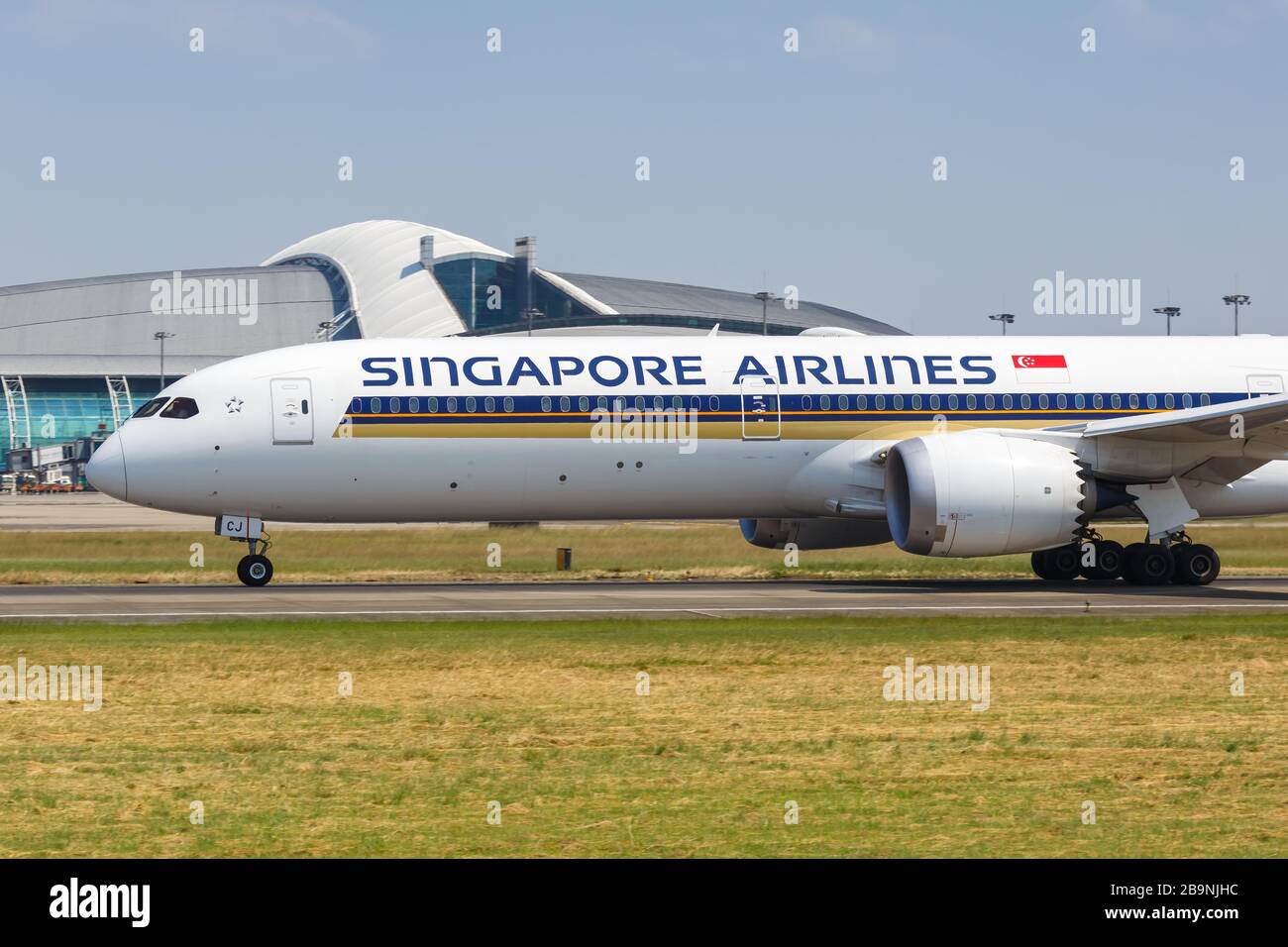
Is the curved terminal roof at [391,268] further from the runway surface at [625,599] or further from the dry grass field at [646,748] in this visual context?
the dry grass field at [646,748]

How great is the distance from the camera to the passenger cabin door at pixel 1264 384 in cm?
3206

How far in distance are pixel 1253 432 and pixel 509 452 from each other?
13.9 metres

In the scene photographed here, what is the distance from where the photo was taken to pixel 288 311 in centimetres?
15350

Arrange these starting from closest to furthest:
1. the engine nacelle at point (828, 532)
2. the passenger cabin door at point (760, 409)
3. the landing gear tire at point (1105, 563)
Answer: the passenger cabin door at point (760, 409) → the landing gear tire at point (1105, 563) → the engine nacelle at point (828, 532)

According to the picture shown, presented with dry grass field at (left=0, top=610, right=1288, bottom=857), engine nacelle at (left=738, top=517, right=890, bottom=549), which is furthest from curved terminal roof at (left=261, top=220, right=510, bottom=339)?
dry grass field at (left=0, top=610, right=1288, bottom=857)

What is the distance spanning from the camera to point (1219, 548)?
129ft

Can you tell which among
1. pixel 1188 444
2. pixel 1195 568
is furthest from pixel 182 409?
pixel 1195 568

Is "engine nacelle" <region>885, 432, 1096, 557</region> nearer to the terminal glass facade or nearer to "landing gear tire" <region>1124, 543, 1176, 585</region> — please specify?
"landing gear tire" <region>1124, 543, 1176, 585</region>

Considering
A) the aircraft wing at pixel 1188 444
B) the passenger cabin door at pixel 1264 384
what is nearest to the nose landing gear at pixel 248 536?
the aircraft wing at pixel 1188 444

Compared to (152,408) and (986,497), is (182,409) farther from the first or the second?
(986,497)

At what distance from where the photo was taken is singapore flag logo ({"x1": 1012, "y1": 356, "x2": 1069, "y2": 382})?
31.2 meters

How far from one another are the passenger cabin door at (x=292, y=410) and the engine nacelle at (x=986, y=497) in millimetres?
11010

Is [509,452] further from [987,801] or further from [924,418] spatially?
[987,801]
